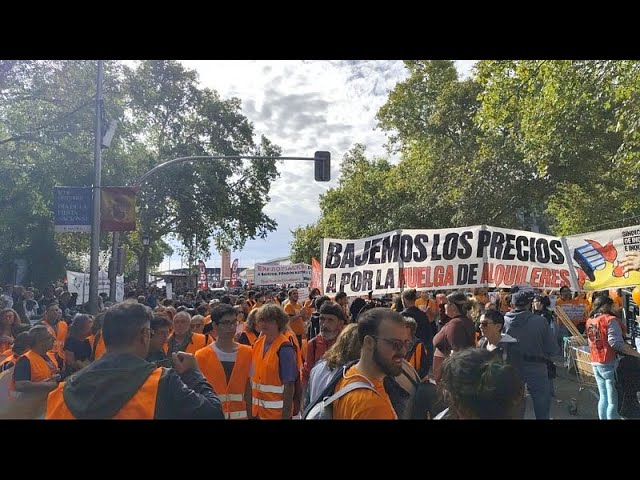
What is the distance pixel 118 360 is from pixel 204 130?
113 feet

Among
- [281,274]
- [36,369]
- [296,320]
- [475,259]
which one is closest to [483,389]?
[36,369]

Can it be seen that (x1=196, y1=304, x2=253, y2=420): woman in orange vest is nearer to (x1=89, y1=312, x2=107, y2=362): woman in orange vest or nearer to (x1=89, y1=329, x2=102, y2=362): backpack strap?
(x1=89, y1=312, x2=107, y2=362): woman in orange vest

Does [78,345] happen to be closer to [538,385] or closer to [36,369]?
[36,369]

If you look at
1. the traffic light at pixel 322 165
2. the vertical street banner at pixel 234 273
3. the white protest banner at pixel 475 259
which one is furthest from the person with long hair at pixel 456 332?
the vertical street banner at pixel 234 273

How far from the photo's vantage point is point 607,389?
21.1 feet

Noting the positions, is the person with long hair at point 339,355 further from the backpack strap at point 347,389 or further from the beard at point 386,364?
the backpack strap at point 347,389


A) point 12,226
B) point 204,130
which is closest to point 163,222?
point 204,130

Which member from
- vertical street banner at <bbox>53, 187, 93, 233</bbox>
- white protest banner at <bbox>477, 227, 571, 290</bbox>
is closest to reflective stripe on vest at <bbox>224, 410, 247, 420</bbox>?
white protest banner at <bbox>477, 227, 571, 290</bbox>

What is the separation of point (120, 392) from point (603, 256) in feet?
27.3

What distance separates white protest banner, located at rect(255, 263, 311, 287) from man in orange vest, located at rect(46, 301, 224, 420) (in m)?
23.4

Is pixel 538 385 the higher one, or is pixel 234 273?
pixel 234 273

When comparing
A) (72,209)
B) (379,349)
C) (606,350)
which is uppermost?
(72,209)
